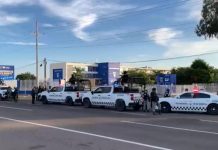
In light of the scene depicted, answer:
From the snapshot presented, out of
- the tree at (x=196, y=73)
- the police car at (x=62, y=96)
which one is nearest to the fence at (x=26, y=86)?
the police car at (x=62, y=96)

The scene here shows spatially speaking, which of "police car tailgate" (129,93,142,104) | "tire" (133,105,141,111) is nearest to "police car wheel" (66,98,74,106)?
"tire" (133,105,141,111)

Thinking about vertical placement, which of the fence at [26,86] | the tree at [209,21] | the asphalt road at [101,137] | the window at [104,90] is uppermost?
the tree at [209,21]

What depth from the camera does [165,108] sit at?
93.5ft

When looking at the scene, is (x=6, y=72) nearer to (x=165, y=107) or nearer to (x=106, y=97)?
(x=106, y=97)

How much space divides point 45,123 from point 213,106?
38.1 feet

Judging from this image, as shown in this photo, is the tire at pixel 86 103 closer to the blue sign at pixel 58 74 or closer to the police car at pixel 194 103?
the police car at pixel 194 103

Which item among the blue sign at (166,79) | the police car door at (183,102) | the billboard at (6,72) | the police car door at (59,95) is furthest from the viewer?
the billboard at (6,72)

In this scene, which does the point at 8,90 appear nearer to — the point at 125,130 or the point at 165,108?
the point at 165,108

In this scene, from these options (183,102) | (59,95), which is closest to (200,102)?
(183,102)

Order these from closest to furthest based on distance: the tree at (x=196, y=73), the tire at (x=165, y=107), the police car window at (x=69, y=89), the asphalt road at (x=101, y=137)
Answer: the asphalt road at (x=101, y=137)
the tire at (x=165, y=107)
the police car window at (x=69, y=89)
the tree at (x=196, y=73)

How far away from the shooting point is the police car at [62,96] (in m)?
35.9

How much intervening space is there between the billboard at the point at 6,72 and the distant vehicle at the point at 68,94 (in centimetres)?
3118

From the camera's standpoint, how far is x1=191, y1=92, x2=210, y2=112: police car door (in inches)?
1056

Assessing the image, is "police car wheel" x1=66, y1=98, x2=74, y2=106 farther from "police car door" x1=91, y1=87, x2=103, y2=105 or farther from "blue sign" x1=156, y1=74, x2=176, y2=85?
"blue sign" x1=156, y1=74, x2=176, y2=85
